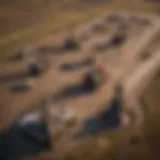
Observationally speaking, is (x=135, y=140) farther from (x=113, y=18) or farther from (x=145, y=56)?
(x=113, y=18)

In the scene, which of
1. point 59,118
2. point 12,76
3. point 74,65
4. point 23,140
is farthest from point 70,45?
point 23,140

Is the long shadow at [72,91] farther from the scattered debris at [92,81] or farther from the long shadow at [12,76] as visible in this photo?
the long shadow at [12,76]

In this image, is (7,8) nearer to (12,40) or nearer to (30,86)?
(12,40)

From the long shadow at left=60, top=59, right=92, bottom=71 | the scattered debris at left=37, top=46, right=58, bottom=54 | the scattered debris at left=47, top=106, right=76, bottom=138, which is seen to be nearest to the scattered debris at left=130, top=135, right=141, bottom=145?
the scattered debris at left=47, top=106, right=76, bottom=138

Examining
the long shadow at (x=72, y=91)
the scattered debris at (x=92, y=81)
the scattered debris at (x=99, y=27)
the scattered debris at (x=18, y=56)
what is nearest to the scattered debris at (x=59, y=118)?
the long shadow at (x=72, y=91)

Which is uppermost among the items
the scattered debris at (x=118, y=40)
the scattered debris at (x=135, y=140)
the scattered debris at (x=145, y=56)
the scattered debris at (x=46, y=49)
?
the scattered debris at (x=46, y=49)

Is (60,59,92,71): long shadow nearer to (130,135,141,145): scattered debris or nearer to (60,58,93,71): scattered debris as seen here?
(60,58,93,71): scattered debris
